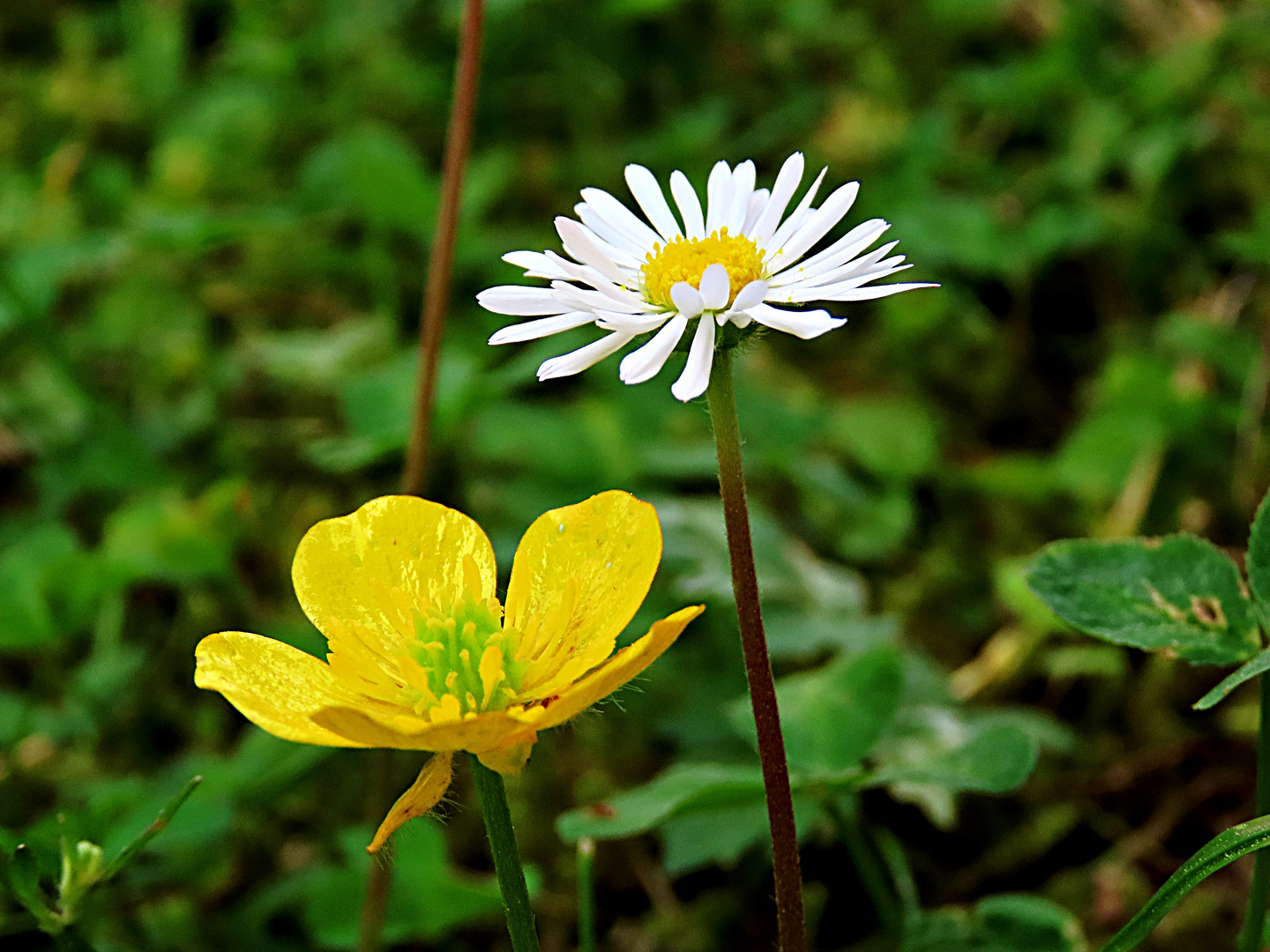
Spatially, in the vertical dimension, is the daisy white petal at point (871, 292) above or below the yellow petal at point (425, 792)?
above

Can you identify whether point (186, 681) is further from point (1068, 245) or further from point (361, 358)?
point (1068, 245)

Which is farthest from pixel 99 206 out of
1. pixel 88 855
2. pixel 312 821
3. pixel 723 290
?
pixel 723 290

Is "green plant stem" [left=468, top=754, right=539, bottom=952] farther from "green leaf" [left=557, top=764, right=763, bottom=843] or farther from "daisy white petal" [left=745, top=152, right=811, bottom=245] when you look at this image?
"daisy white petal" [left=745, top=152, right=811, bottom=245]

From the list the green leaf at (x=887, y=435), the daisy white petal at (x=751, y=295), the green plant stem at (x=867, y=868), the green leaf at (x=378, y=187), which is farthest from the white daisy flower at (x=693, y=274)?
the green leaf at (x=378, y=187)

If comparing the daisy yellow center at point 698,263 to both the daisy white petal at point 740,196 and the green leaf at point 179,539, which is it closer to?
the daisy white petal at point 740,196

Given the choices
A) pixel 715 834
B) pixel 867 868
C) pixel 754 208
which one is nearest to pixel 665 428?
pixel 715 834

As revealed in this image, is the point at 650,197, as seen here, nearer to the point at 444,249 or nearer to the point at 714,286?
the point at 714,286
